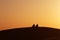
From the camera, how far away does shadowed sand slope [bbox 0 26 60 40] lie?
0.99 meters

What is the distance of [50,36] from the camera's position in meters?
1.07

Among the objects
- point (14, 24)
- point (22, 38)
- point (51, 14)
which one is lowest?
point (22, 38)

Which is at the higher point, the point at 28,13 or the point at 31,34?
the point at 28,13

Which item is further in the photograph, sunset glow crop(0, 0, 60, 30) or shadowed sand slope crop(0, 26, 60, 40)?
sunset glow crop(0, 0, 60, 30)

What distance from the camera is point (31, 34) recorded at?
1.03m

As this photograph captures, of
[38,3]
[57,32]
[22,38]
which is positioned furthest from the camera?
[38,3]

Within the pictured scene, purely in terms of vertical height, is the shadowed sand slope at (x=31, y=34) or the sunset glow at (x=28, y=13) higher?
the sunset glow at (x=28, y=13)

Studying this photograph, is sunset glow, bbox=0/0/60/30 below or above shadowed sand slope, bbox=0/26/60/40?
above

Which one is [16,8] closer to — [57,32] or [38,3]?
[38,3]

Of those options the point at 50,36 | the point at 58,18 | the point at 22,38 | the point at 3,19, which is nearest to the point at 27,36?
the point at 22,38

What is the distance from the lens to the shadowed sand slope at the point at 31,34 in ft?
3.23

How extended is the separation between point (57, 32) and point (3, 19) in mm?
585

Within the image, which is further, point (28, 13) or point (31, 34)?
point (28, 13)

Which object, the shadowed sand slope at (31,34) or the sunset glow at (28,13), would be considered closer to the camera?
the shadowed sand slope at (31,34)
